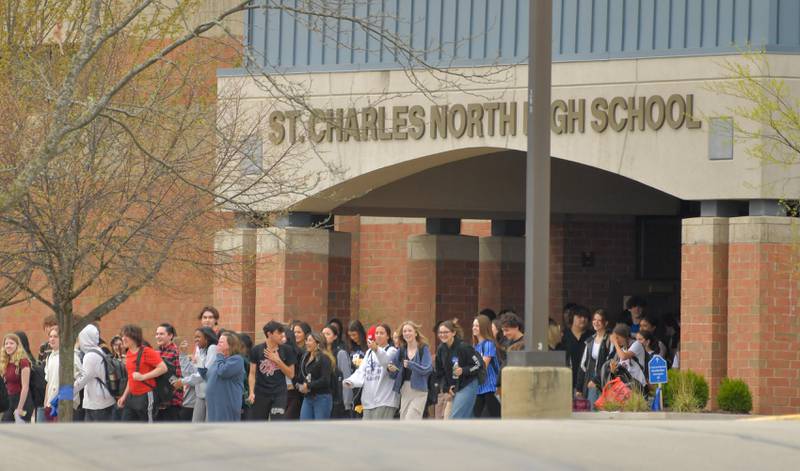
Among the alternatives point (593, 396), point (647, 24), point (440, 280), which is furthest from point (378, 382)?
point (440, 280)

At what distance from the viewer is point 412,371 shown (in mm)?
17906

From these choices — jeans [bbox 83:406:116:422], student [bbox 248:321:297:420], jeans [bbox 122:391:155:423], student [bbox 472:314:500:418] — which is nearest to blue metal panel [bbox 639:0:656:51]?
student [bbox 472:314:500:418]

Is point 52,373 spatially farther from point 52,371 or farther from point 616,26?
point 616,26

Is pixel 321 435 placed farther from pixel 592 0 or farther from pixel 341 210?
pixel 341 210

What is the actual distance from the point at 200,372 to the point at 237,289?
7.67 m

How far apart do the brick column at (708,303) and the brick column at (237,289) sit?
20.2 ft

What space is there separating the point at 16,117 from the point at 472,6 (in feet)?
24.1

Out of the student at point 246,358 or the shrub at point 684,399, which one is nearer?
the student at point 246,358

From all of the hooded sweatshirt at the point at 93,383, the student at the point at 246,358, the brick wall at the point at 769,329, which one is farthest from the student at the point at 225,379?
the brick wall at the point at 769,329

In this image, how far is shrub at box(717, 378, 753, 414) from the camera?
67.2ft

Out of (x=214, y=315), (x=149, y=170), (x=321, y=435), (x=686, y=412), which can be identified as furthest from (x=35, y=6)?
(x=321, y=435)

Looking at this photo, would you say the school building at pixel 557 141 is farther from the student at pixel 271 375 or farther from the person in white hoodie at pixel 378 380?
the student at pixel 271 375

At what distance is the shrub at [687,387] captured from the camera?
67.3ft

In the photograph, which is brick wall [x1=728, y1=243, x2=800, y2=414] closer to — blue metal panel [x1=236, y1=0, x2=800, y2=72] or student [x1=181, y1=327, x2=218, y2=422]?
blue metal panel [x1=236, y1=0, x2=800, y2=72]
